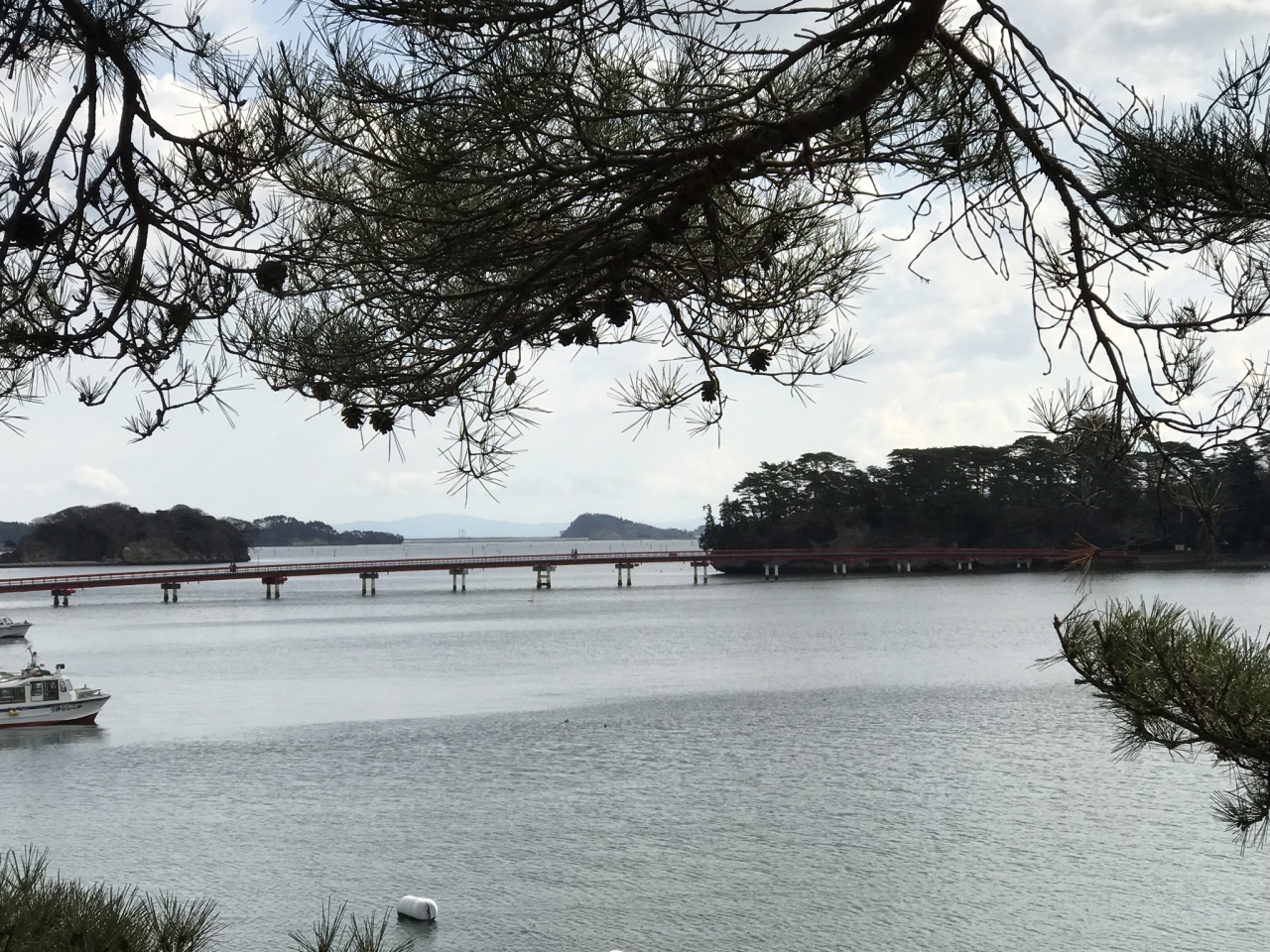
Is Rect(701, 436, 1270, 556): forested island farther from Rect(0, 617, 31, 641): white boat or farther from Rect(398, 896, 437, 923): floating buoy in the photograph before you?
Rect(398, 896, 437, 923): floating buoy

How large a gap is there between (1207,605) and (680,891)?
38.7 m

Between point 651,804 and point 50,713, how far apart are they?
1512 cm

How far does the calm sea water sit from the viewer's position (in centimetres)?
1243

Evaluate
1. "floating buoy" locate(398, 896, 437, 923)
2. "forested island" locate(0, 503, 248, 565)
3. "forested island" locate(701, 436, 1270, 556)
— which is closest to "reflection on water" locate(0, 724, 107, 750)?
"floating buoy" locate(398, 896, 437, 923)

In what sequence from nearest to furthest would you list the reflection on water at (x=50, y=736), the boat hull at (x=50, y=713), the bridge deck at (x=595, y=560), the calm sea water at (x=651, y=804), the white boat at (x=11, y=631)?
the calm sea water at (x=651, y=804) → the reflection on water at (x=50, y=736) → the boat hull at (x=50, y=713) → the white boat at (x=11, y=631) → the bridge deck at (x=595, y=560)

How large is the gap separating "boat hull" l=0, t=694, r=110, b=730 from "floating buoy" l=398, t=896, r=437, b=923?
51.8 feet

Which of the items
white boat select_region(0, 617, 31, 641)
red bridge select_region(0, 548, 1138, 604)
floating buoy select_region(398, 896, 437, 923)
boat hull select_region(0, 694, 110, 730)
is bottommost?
floating buoy select_region(398, 896, 437, 923)

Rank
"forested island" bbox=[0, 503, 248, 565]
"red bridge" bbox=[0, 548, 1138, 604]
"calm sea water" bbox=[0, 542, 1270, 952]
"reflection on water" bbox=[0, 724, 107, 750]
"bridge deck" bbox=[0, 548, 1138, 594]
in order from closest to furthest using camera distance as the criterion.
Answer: "calm sea water" bbox=[0, 542, 1270, 952]
"reflection on water" bbox=[0, 724, 107, 750]
"bridge deck" bbox=[0, 548, 1138, 594]
"red bridge" bbox=[0, 548, 1138, 604]
"forested island" bbox=[0, 503, 248, 565]

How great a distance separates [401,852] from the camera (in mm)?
15141

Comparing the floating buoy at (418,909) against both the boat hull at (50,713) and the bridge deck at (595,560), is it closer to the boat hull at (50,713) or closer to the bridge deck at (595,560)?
the boat hull at (50,713)

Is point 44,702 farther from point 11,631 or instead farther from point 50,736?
point 11,631

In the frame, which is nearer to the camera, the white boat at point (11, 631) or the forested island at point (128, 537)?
the white boat at point (11, 631)

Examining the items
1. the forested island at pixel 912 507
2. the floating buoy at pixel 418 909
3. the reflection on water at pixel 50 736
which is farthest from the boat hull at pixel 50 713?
the forested island at pixel 912 507

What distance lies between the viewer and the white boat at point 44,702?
25.3 metres
